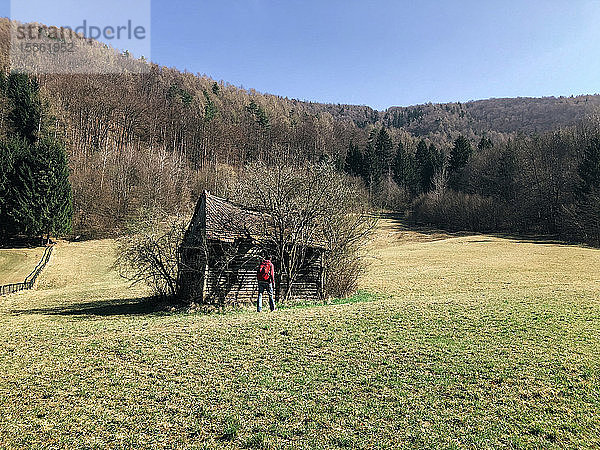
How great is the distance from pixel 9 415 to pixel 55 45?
10213 cm

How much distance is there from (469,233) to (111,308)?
196 feet

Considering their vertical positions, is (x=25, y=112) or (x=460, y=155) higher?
(x=25, y=112)

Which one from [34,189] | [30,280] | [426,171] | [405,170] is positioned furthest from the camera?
[405,170]

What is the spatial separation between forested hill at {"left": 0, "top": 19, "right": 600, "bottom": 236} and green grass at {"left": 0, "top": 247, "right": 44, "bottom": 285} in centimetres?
949

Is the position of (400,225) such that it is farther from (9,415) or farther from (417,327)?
(9,415)

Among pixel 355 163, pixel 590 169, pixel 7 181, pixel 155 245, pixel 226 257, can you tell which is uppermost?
pixel 355 163

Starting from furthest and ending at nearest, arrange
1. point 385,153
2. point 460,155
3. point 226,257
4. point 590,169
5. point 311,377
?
point 385,153 → point 460,155 → point 590,169 → point 226,257 → point 311,377

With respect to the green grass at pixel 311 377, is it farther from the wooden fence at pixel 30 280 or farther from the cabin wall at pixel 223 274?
the wooden fence at pixel 30 280

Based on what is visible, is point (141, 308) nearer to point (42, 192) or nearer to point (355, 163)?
point (42, 192)

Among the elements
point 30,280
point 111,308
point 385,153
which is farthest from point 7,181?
point 385,153

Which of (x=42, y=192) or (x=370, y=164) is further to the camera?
(x=370, y=164)

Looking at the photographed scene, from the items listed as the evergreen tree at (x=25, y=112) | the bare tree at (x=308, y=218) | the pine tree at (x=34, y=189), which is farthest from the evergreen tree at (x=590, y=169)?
the evergreen tree at (x=25, y=112)

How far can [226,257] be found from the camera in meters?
16.4

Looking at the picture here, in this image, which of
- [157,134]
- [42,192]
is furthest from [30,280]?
[157,134]
